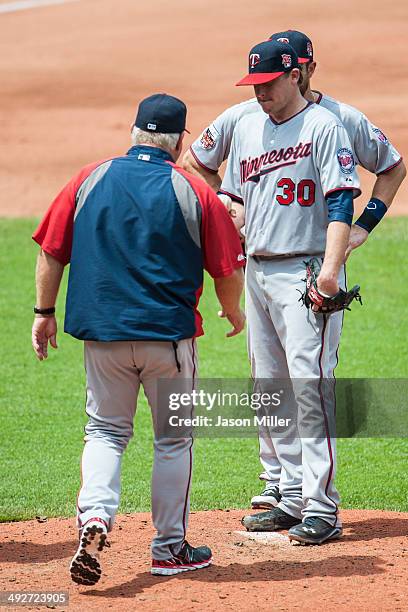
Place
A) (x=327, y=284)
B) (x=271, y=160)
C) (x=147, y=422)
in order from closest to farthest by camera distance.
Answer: (x=327, y=284) < (x=271, y=160) < (x=147, y=422)

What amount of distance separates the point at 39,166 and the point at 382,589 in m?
17.8

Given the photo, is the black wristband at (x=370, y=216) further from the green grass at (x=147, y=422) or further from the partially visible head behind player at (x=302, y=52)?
the green grass at (x=147, y=422)

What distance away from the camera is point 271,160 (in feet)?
16.5

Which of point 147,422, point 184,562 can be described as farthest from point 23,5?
point 184,562

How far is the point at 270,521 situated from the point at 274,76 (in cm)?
205

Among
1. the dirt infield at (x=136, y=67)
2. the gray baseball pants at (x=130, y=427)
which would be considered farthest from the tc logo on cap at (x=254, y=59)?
the dirt infield at (x=136, y=67)

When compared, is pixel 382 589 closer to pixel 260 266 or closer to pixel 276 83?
pixel 260 266

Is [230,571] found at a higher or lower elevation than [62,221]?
lower

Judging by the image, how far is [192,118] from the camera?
75.3ft

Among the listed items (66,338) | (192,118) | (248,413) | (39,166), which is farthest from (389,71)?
(248,413)

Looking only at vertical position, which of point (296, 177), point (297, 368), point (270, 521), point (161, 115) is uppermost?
point (161, 115)

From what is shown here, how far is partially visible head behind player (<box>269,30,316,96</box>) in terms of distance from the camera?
524 centimetres

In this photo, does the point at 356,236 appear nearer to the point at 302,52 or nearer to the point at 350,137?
the point at 350,137

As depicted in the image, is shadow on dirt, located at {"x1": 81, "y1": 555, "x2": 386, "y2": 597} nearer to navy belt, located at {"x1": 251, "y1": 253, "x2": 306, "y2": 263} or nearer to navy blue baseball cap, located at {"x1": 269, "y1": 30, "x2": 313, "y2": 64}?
navy belt, located at {"x1": 251, "y1": 253, "x2": 306, "y2": 263}
